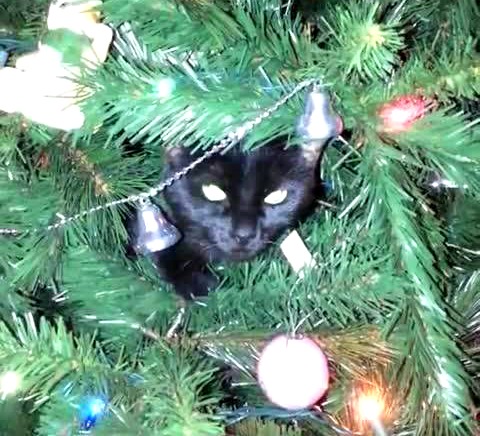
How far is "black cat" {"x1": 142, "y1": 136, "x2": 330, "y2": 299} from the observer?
0.72m

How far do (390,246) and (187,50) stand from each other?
0.19 m

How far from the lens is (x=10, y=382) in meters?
0.53

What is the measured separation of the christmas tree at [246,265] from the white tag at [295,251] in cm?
1

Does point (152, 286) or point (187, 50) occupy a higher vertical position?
point (187, 50)

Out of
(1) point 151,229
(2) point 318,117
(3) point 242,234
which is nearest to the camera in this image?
(2) point 318,117

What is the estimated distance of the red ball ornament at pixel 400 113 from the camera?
20.6 inches

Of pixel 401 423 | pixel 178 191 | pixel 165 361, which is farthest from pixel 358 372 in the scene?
pixel 178 191

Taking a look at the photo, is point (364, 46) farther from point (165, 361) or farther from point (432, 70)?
point (165, 361)

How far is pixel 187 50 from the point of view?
527 millimetres

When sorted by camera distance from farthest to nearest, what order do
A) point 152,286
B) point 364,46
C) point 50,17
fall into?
point 152,286, point 50,17, point 364,46

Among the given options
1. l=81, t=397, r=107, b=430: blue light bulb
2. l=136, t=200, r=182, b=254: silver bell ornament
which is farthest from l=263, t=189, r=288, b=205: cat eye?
l=81, t=397, r=107, b=430: blue light bulb

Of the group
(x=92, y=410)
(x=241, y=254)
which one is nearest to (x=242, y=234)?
(x=241, y=254)

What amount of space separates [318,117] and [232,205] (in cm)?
26

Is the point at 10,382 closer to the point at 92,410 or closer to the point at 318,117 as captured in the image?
the point at 92,410
